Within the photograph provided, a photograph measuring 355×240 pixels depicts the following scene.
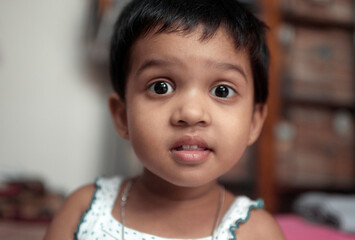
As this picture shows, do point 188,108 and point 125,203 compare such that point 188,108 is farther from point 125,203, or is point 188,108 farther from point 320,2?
point 320,2

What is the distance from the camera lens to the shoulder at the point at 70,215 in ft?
2.47

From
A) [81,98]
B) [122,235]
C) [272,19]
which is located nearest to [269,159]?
[272,19]

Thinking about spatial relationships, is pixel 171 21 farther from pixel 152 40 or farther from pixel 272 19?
pixel 272 19

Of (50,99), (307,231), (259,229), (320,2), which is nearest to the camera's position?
(259,229)

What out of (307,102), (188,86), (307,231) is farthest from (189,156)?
(307,102)

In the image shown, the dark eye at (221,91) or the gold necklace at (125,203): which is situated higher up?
the dark eye at (221,91)

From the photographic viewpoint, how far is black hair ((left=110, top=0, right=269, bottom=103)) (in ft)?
2.22

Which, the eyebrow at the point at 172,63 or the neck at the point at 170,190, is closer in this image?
the eyebrow at the point at 172,63

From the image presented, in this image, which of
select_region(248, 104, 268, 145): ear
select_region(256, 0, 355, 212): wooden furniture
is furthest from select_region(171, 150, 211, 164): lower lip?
select_region(256, 0, 355, 212): wooden furniture

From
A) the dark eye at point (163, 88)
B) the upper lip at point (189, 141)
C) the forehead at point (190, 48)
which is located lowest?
the upper lip at point (189, 141)

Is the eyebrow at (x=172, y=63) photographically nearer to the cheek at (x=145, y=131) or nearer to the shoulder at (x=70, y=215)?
the cheek at (x=145, y=131)

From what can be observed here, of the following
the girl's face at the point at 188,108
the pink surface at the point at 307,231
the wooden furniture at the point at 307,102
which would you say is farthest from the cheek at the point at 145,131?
the wooden furniture at the point at 307,102

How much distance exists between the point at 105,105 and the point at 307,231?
145 cm

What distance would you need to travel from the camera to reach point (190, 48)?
0.65m
